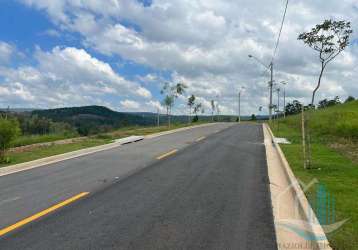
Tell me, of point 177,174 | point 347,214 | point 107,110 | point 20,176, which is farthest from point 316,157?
point 107,110

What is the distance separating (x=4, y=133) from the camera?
15.6 meters

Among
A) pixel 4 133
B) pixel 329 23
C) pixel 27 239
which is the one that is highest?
pixel 329 23

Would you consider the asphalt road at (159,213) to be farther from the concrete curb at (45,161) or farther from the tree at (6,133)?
the tree at (6,133)

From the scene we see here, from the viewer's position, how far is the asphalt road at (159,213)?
595 centimetres

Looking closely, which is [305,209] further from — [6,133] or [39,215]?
[6,133]

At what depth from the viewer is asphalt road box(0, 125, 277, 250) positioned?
5.95 m

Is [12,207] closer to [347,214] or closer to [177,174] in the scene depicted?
[177,174]

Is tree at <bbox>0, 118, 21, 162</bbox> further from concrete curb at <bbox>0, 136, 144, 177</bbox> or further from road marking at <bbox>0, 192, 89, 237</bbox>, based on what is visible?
road marking at <bbox>0, 192, 89, 237</bbox>

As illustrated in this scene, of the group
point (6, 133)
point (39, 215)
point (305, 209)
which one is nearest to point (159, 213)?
point (39, 215)

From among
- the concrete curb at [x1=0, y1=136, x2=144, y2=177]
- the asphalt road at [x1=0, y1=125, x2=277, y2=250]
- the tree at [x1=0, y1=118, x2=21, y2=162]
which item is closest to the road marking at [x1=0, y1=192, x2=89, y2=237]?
the asphalt road at [x1=0, y1=125, x2=277, y2=250]

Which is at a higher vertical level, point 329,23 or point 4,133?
point 329,23

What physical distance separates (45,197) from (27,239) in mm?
2927

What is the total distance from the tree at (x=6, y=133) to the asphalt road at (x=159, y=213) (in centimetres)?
327

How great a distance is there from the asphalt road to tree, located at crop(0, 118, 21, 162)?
3.27m
